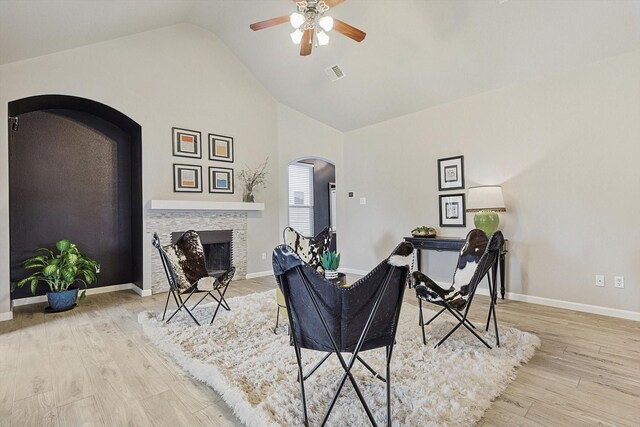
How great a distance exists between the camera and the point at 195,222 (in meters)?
5.04

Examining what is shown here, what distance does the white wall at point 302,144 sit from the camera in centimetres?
609

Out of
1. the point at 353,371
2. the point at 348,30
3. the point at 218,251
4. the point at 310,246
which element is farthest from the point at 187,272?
the point at 348,30

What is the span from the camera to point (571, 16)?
10.1 ft

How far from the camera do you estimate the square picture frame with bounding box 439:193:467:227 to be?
14.9 feet

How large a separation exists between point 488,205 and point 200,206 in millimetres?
3956

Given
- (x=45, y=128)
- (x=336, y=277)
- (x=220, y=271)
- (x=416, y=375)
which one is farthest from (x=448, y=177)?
(x=45, y=128)

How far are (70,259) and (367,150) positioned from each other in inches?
181

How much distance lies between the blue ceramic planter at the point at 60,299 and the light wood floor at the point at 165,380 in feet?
1.39

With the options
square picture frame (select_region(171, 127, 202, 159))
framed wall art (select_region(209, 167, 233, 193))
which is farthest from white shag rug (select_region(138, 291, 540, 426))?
square picture frame (select_region(171, 127, 202, 159))

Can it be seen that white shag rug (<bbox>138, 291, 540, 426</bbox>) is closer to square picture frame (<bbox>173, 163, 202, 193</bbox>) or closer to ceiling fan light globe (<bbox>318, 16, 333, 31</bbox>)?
square picture frame (<bbox>173, 163, 202, 193</bbox>)

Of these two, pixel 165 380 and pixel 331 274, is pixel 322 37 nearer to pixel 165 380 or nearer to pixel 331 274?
pixel 331 274

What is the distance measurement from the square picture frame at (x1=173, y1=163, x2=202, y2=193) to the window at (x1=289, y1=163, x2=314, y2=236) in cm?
310

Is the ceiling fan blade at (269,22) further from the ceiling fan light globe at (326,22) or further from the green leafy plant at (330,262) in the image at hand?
the green leafy plant at (330,262)

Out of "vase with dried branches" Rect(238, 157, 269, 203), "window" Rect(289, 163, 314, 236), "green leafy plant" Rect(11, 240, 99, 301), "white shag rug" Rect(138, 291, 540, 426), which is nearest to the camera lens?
"white shag rug" Rect(138, 291, 540, 426)
